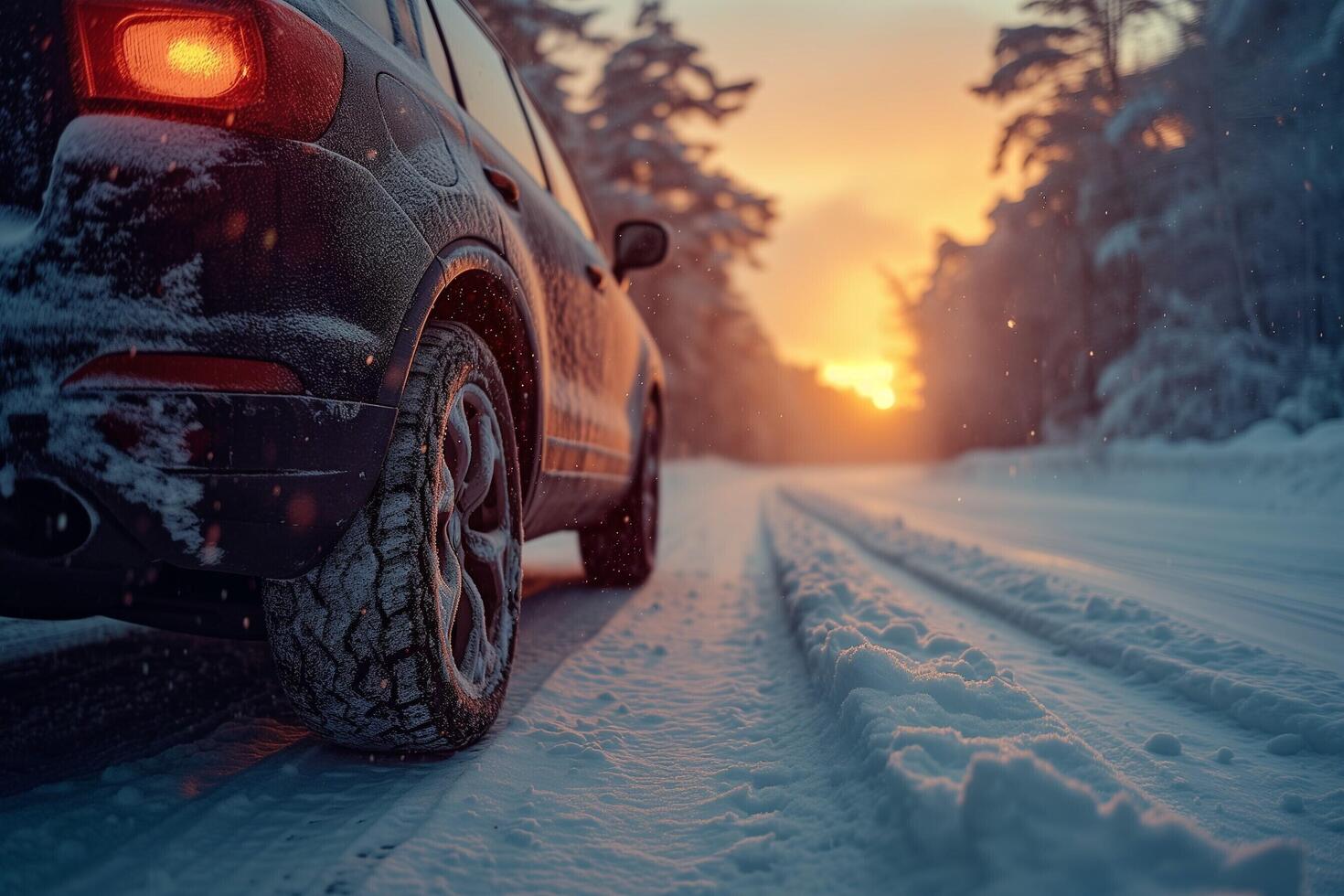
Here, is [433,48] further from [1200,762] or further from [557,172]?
[1200,762]

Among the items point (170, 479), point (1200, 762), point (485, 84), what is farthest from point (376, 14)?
point (1200, 762)

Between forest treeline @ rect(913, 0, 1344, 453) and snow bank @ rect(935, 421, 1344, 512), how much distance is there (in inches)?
57.4

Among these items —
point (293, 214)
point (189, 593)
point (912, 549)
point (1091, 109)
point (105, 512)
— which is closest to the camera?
point (105, 512)

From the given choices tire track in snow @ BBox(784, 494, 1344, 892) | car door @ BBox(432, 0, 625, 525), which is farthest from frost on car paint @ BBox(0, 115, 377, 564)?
tire track in snow @ BBox(784, 494, 1344, 892)

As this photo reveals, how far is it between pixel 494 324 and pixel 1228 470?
10880 millimetres

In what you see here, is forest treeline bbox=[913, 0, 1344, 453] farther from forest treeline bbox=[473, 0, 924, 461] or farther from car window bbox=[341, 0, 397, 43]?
car window bbox=[341, 0, 397, 43]

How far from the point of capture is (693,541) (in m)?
7.23

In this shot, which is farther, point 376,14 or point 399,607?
point 376,14

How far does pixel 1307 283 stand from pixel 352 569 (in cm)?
1672

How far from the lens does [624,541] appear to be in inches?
180

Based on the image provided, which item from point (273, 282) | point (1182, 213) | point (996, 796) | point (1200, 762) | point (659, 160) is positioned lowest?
point (1200, 762)

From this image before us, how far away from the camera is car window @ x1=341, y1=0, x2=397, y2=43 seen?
1.89 meters

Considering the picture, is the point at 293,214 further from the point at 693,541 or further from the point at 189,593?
the point at 693,541

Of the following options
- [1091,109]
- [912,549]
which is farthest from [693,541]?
[1091,109]
